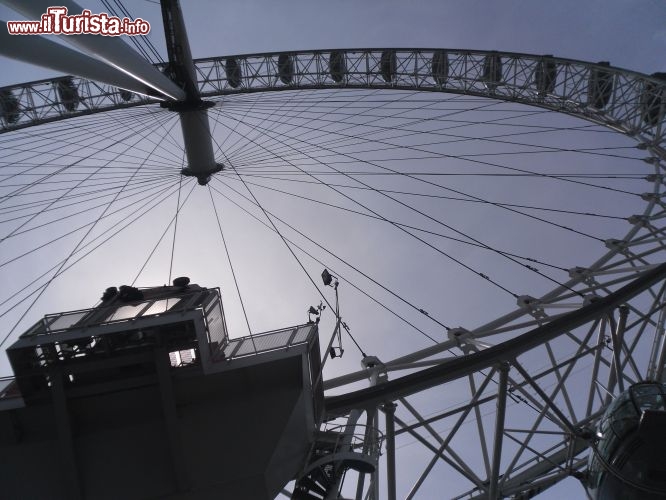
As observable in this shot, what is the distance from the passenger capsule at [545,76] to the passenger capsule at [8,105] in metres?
28.8

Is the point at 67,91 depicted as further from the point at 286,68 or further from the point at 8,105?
the point at 286,68

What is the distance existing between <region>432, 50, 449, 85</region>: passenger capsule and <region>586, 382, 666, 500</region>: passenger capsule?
2316 centimetres

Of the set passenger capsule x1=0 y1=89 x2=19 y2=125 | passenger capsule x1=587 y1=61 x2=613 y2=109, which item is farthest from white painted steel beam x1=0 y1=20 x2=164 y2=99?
passenger capsule x1=587 y1=61 x2=613 y2=109

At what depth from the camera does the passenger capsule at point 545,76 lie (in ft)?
96.6

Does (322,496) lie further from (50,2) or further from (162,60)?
(162,60)

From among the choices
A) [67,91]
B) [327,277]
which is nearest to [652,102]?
[327,277]

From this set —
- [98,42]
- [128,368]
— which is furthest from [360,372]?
[98,42]

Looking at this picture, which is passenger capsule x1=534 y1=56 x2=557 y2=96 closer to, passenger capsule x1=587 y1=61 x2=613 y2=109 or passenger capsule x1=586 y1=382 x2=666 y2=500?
passenger capsule x1=587 y1=61 x2=613 y2=109

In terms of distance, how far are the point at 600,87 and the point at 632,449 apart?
23.3 metres

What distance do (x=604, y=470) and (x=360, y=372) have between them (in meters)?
6.85

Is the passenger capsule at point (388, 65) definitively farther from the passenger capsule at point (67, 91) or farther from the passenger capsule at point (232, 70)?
the passenger capsule at point (67, 91)

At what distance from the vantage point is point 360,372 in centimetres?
1595

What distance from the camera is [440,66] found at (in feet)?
102

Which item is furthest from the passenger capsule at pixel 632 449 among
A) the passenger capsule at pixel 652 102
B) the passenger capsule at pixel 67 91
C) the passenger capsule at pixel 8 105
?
the passenger capsule at pixel 8 105
